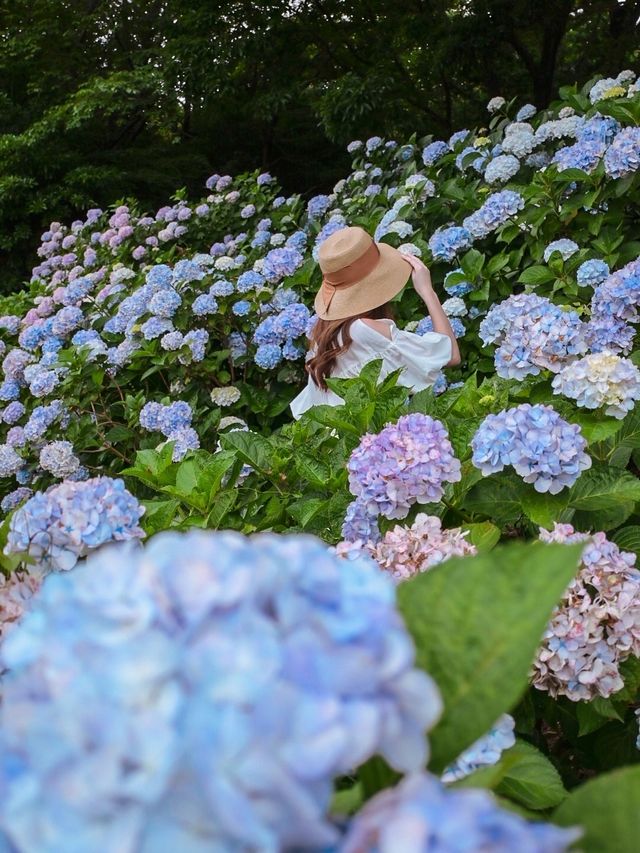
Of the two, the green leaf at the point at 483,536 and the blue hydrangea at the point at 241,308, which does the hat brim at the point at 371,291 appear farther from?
the green leaf at the point at 483,536

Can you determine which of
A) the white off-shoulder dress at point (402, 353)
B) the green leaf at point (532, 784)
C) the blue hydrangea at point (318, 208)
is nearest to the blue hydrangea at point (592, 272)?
the white off-shoulder dress at point (402, 353)

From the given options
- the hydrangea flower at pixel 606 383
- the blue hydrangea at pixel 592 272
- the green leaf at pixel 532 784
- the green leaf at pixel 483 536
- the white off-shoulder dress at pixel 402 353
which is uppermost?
the green leaf at pixel 532 784

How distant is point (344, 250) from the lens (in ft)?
11.5

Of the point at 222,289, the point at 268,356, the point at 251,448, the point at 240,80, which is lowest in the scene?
the point at 240,80

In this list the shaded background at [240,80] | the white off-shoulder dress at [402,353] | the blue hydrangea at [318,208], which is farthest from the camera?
the shaded background at [240,80]

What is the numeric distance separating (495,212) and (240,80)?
6887 mm

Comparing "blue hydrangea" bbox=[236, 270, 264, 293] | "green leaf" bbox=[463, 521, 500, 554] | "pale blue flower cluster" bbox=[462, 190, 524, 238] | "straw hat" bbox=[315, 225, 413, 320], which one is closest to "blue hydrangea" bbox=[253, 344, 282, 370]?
"straw hat" bbox=[315, 225, 413, 320]

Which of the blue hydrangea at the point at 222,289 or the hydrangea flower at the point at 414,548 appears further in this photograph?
the blue hydrangea at the point at 222,289

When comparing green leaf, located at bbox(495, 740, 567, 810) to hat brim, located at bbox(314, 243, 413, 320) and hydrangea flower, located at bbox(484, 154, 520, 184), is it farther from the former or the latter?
hydrangea flower, located at bbox(484, 154, 520, 184)

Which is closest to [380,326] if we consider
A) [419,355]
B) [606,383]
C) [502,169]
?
[419,355]

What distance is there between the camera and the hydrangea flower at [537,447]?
132 cm

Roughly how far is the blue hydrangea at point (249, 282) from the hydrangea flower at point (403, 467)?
8.84 ft

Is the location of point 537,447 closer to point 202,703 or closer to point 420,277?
point 202,703

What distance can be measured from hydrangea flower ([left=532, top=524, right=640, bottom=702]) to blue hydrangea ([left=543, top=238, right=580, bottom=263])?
2.36 meters
